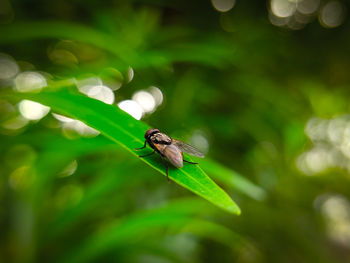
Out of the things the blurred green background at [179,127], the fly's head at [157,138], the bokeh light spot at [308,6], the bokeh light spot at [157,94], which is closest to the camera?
the fly's head at [157,138]

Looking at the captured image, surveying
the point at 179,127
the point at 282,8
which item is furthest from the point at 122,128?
the point at 282,8

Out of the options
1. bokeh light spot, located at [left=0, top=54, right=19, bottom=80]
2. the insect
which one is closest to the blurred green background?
bokeh light spot, located at [left=0, top=54, right=19, bottom=80]

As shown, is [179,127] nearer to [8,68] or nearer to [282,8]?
[8,68]

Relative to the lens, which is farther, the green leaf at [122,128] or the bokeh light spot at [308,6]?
the bokeh light spot at [308,6]

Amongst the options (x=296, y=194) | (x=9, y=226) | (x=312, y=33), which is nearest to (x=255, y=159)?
(x=296, y=194)

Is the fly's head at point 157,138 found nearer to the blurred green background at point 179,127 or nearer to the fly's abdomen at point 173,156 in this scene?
the fly's abdomen at point 173,156

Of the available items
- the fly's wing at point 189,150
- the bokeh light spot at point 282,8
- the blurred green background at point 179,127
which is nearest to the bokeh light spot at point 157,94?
the blurred green background at point 179,127
